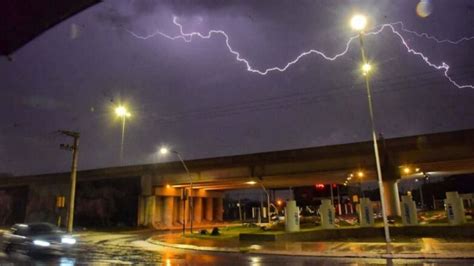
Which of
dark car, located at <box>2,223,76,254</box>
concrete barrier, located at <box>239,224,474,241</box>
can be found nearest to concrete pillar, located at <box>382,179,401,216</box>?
concrete barrier, located at <box>239,224,474,241</box>

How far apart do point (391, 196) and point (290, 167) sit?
1294 centimetres

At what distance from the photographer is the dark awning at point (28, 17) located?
25.7ft

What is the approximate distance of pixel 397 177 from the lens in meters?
49.5

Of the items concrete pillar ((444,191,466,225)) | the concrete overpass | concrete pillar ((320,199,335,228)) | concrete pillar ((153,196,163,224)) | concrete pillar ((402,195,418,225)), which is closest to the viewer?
concrete pillar ((444,191,466,225))

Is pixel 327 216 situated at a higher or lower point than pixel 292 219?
higher

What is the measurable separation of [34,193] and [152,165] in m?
22.6

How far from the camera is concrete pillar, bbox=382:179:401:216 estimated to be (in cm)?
5149

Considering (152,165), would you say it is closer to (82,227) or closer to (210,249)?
(82,227)

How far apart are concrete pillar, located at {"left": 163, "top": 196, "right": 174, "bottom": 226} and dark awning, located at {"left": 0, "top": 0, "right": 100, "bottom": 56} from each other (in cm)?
5884

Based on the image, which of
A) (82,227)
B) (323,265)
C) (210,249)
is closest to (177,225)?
(82,227)

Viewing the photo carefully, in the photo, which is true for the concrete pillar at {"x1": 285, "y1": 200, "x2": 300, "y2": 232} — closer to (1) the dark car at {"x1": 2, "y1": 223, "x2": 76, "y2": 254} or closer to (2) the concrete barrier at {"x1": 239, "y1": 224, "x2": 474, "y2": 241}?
(2) the concrete barrier at {"x1": 239, "y1": 224, "x2": 474, "y2": 241}

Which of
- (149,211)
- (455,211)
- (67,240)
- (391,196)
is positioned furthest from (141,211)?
(455,211)

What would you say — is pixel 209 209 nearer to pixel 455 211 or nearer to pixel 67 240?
pixel 455 211

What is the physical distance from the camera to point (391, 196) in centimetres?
5209
